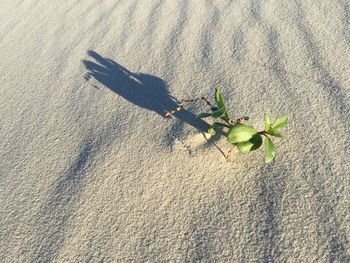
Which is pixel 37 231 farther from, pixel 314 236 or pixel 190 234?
pixel 314 236

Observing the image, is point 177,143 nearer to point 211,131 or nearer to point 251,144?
point 211,131

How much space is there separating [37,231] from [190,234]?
1.37 feet

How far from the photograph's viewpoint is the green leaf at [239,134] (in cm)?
108

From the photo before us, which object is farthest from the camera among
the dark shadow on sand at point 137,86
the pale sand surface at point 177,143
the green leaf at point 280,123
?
the dark shadow on sand at point 137,86

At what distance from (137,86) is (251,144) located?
0.64m

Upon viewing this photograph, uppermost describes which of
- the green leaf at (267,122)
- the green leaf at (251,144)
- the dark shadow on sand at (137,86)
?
the green leaf at (267,122)

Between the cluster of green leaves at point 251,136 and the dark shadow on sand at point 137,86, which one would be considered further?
the dark shadow on sand at point 137,86

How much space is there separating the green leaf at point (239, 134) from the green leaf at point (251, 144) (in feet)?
0.05

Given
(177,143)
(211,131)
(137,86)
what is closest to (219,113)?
(211,131)

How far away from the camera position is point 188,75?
5.21 feet

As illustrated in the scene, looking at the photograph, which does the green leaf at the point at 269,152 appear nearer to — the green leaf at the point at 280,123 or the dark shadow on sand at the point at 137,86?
the green leaf at the point at 280,123

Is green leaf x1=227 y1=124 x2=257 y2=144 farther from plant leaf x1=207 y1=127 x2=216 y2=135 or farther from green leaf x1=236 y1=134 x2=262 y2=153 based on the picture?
plant leaf x1=207 y1=127 x2=216 y2=135

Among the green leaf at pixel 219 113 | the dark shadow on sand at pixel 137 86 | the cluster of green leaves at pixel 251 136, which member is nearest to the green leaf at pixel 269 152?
the cluster of green leaves at pixel 251 136

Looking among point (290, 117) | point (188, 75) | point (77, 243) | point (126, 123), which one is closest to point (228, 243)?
point (77, 243)
